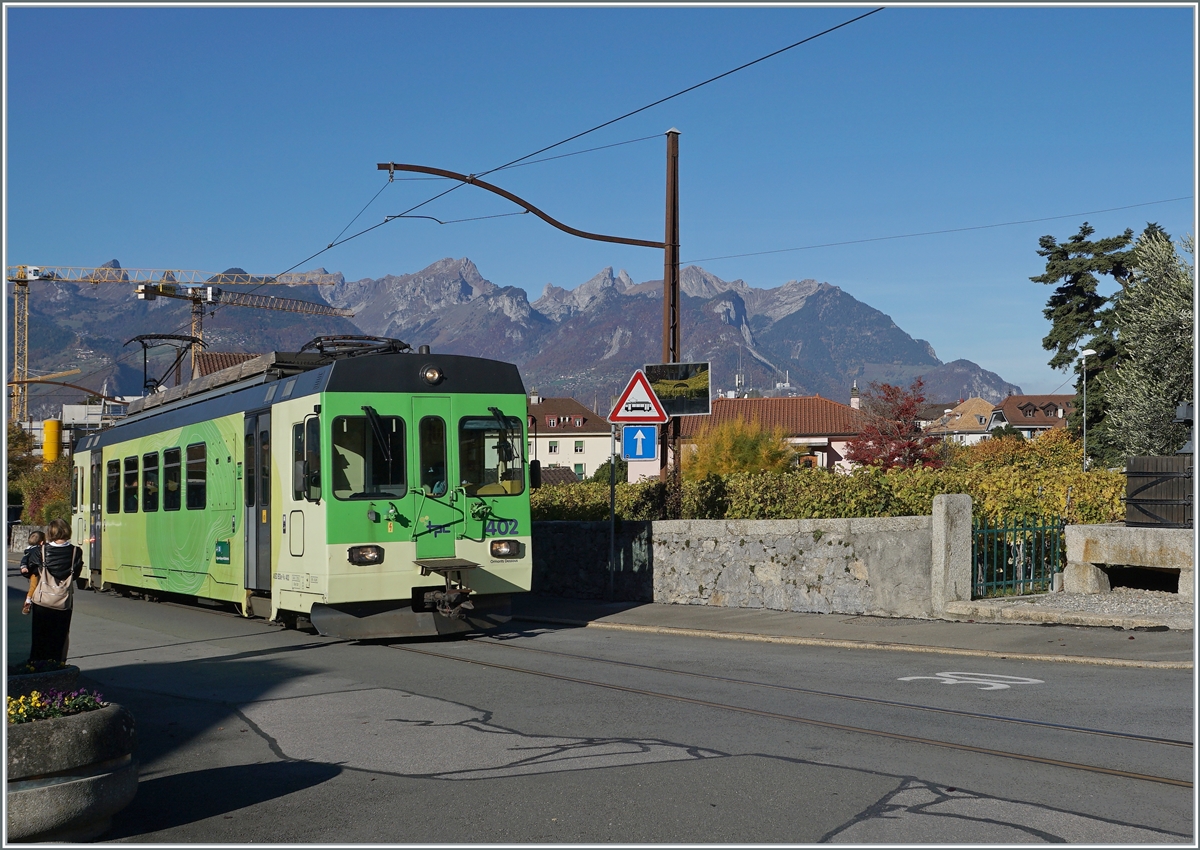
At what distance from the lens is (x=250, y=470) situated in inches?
593

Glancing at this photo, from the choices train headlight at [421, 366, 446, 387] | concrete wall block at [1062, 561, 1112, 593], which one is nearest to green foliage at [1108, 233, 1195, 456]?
concrete wall block at [1062, 561, 1112, 593]

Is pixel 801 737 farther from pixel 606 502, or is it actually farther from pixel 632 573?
pixel 606 502

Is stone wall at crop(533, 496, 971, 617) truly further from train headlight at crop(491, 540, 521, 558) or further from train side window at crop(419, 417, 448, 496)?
train side window at crop(419, 417, 448, 496)

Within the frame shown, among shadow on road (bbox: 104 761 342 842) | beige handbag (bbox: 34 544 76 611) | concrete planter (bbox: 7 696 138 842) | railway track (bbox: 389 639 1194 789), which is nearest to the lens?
concrete planter (bbox: 7 696 138 842)

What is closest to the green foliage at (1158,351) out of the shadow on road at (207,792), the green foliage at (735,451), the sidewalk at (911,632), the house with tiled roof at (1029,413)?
the green foliage at (735,451)

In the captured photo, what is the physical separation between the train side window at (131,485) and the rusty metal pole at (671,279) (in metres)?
9.37

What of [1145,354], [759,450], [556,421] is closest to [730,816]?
[1145,354]

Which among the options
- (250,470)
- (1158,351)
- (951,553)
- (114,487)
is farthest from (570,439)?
(951,553)

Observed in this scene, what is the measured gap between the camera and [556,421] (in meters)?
143

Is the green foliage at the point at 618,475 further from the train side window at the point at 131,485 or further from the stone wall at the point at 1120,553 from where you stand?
the train side window at the point at 131,485

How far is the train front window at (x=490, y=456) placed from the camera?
14.0 metres

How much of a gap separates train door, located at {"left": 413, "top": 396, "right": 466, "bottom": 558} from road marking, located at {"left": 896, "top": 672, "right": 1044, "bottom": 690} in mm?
5610

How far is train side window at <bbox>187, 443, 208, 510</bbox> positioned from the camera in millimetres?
16891

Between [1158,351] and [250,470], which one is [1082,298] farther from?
[250,470]
